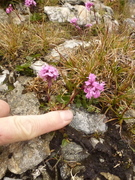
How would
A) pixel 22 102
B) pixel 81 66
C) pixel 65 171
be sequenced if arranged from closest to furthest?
pixel 65 171
pixel 22 102
pixel 81 66

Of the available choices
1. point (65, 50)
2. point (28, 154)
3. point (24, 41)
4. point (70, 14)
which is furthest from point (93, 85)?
point (70, 14)

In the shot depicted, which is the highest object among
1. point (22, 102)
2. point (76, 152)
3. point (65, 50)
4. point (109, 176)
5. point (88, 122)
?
point (65, 50)

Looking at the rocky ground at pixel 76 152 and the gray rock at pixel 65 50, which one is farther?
the gray rock at pixel 65 50

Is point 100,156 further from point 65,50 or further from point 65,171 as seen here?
point 65,50

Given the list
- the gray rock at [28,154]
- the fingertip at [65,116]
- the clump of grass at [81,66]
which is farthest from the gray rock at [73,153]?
the clump of grass at [81,66]

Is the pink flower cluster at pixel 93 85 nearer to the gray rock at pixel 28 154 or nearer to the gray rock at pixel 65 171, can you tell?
the gray rock at pixel 28 154

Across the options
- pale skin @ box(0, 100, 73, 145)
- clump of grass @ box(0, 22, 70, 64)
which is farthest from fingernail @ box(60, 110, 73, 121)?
clump of grass @ box(0, 22, 70, 64)

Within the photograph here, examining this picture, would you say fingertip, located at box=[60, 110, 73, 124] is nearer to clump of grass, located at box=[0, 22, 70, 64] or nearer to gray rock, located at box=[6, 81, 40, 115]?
gray rock, located at box=[6, 81, 40, 115]
